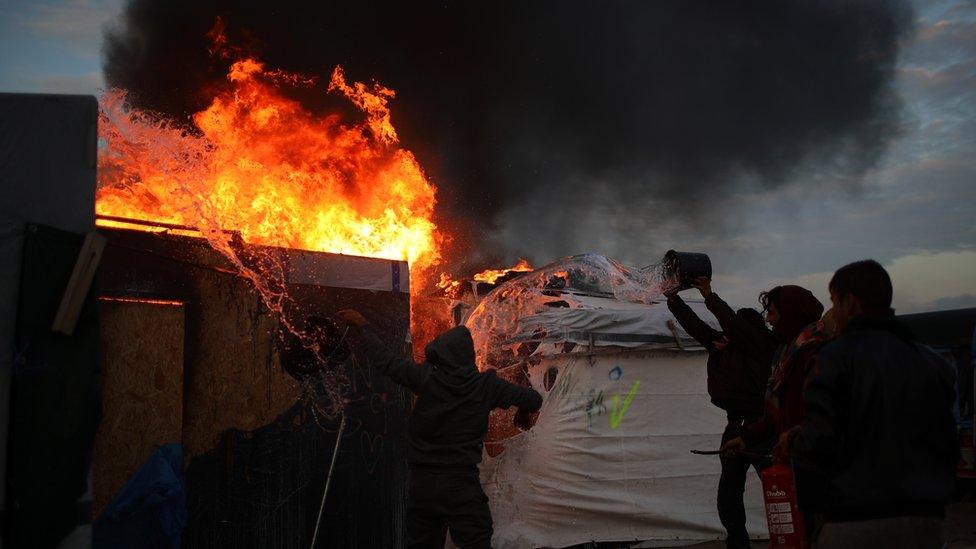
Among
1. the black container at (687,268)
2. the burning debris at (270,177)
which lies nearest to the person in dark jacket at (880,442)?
the black container at (687,268)

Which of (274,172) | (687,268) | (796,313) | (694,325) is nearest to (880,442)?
(796,313)

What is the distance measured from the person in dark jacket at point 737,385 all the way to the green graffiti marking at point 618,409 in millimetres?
2762

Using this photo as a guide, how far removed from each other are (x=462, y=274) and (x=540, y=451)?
7086 millimetres

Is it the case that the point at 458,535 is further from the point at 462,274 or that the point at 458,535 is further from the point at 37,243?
the point at 462,274

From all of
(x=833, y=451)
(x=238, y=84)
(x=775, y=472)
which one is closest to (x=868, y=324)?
(x=833, y=451)

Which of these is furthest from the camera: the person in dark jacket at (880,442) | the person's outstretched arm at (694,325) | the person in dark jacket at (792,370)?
the person's outstretched arm at (694,325)

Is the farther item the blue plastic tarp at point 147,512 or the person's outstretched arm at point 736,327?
the person's outstretched arm at point 736,327

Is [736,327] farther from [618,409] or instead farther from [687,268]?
[618,409]

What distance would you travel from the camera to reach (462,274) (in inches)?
577

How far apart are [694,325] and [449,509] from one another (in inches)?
88.7

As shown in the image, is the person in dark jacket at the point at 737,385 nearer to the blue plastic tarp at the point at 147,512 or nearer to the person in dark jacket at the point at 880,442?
the person in dark jacket at the point at 880,442

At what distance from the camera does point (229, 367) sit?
5781 millimetres

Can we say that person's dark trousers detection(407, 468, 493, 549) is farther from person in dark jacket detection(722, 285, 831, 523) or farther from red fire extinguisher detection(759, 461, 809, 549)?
red fire extinguisher detection(759, 461, 809, 549)

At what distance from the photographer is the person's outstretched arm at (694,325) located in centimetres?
548
